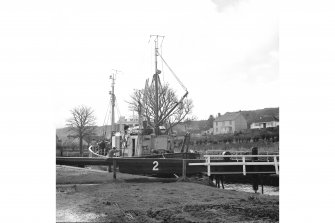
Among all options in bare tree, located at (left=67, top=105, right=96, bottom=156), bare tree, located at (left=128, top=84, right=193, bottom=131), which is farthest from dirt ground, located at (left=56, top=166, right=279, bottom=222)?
bare tree, located at (left=128, top=84, right=193, bottom=131)

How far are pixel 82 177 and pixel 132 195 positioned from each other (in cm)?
175

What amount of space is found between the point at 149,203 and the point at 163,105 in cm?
539

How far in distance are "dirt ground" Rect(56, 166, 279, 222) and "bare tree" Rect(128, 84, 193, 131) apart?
3.00 m

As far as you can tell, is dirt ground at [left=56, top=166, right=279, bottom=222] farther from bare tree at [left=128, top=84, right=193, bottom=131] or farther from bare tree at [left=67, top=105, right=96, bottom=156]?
bare tree at [left=128, top=84, right=193, bottom=131]
